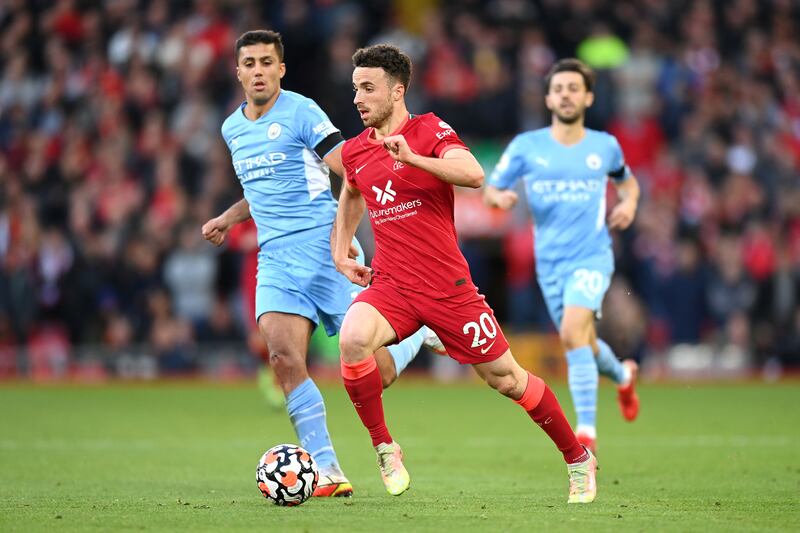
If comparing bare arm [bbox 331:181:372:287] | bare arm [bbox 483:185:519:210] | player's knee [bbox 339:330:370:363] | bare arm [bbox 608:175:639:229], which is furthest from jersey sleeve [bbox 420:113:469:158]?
bare arm [bbox 608:175:639:229]

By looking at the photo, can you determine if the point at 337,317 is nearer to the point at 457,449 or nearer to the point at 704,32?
the point at 457,449

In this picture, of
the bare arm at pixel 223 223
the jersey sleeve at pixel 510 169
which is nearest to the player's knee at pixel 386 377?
the bare arm at pixel 223 223

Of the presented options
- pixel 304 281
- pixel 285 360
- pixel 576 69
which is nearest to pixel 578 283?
pixel 576 69

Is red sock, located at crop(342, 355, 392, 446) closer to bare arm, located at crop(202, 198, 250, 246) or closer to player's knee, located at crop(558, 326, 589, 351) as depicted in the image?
bare arm, located at crop(202, 198, 250, 246)

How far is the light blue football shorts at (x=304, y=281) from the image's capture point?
853 centimetres

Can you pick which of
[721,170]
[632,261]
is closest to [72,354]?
[632,261]

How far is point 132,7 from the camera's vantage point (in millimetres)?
23031

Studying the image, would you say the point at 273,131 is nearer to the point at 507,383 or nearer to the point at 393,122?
the point at 393,122

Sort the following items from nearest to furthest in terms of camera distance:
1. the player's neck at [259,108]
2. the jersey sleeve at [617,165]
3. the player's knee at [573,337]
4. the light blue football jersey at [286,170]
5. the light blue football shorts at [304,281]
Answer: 1. the light blue football shorts at [304,281]
2. the light blue football jersey at [286,170]
3. the player's neck at [259,108]
4. the player's knee at [573,337]
5. the jersey sleeve at [617,165]

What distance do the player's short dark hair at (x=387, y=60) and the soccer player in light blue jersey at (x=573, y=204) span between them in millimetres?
2869

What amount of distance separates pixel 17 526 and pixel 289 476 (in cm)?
151

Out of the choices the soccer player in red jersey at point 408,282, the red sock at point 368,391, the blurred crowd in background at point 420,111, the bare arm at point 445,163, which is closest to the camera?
the bare arm at point 445,163

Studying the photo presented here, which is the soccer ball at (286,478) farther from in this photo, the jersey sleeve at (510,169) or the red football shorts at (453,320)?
the jersey sleeve at (510,169)

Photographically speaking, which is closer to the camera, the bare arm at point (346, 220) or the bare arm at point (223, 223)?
the bare arm at point (346, 220)
